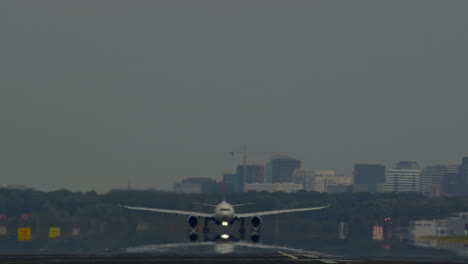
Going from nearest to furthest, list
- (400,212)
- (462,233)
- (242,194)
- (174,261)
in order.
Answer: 1. (174,261)
2. (462,233)
3. (400,212)
4. (242,194)

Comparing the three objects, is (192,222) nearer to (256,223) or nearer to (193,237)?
(193,237)

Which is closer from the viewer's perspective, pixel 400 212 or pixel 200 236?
pixel 200 236

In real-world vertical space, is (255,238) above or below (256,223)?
below

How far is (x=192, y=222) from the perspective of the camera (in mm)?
130750

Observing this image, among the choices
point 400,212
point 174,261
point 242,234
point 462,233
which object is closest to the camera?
point 174,261

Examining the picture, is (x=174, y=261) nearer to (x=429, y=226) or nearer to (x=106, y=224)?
(x=106, y=224)

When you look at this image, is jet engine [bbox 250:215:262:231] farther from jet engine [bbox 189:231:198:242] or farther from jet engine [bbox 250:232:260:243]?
jet engine [bbox 189:231:198:242]

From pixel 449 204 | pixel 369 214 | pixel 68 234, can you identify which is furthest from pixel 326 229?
pixel 68 234

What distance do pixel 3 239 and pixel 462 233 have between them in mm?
70804

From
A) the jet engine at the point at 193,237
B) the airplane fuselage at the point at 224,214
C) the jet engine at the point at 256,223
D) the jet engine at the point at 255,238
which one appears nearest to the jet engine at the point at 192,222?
the jet engine at the point at 193,237

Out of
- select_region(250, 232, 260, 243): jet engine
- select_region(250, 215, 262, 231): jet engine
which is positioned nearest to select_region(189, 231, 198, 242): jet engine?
select_region(250, 232, 260, 243): jet engine

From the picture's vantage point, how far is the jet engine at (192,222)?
130 m

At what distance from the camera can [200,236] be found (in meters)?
134

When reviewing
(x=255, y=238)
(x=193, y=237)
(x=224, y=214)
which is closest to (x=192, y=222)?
(x=224, y=214)
